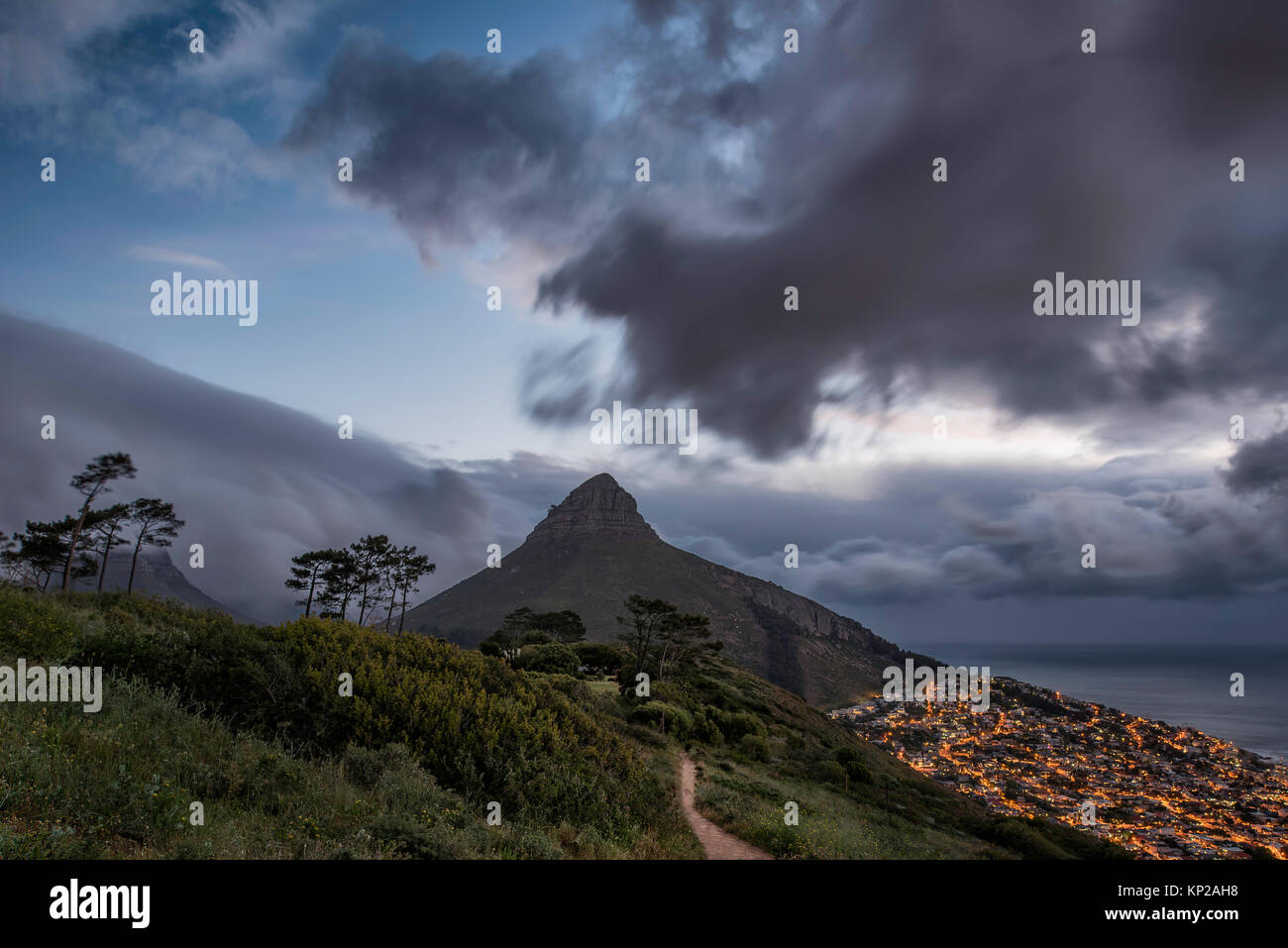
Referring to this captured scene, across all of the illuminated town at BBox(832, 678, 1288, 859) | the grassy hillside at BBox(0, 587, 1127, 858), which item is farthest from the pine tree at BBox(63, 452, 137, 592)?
the illuminated town at BBox(832, 678, 1288, 859)

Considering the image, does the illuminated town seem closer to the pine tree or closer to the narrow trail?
the narrow trail

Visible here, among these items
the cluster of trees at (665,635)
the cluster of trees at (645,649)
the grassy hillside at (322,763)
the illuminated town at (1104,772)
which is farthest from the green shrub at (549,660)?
the illuminated town at (1104,772)

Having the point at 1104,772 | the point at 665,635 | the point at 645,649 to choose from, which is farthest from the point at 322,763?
the point at 1104,772

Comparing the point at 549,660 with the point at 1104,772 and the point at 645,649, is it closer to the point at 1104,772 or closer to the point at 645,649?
the point at 645,649
